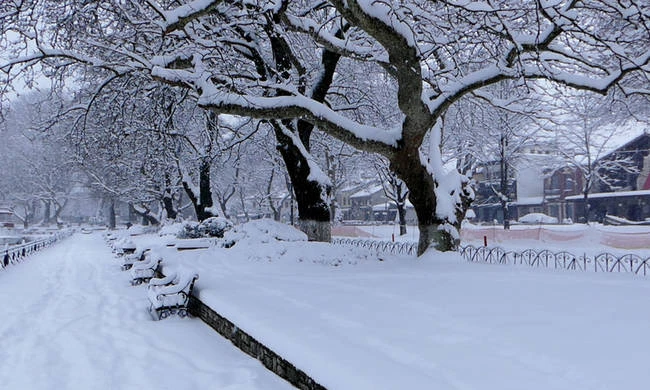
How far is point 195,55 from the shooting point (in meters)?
10.7

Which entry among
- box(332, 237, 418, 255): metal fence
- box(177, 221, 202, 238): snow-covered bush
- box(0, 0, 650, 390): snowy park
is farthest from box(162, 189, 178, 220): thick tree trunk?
box(332, 237, 418, 255): metal fence

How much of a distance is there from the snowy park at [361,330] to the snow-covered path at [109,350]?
0.03 meters

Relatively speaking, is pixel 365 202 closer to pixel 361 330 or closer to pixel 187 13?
pixel 187 13

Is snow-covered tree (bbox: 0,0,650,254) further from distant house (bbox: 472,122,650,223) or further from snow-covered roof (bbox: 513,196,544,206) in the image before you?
snow-covered roof (bbox: 513,196,544,206)

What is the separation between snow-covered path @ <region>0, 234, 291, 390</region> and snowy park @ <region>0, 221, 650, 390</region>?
0.03m

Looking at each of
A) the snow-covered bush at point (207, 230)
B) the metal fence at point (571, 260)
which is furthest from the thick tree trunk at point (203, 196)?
the metal fence at point (571, 260)

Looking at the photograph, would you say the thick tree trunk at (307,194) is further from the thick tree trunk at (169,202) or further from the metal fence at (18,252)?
the thick tree trunk at (169,202)

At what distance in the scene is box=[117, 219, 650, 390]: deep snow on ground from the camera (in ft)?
13.1

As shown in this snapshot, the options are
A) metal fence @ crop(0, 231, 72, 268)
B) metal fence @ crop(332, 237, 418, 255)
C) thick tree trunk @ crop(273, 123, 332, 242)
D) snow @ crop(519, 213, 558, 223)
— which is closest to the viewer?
thick tree trunk @ crop(273, 123, 332, 242)

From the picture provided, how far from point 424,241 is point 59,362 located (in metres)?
8.22

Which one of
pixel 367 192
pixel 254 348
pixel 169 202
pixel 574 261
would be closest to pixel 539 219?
pixel 367 192

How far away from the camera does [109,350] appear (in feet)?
23.0

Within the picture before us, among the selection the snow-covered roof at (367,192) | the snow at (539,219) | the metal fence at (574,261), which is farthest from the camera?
the snow-covered roof at (367,192)

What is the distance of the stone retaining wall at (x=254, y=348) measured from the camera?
4.81 m
